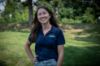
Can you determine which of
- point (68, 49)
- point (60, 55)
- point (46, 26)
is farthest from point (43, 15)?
point (68, 49)

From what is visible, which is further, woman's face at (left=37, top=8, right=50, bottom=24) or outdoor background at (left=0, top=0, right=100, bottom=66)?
outdoor background at (left=0, top=0, right=100, bottom=66)

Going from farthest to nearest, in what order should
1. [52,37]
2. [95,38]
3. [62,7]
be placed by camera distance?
[95,38] → [62,7] → [52,37]

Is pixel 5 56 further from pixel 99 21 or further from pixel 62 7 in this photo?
pixel 99 21

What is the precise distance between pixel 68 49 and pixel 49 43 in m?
3.64

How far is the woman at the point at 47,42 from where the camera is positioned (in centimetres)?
204

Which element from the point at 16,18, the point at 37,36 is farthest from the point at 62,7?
the point at 37,36

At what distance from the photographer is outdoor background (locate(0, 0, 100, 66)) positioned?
17.6 ft

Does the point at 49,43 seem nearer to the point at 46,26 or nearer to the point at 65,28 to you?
the point at 46,26

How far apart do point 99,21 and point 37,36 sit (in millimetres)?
3537

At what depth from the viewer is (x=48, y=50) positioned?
80.7 inches

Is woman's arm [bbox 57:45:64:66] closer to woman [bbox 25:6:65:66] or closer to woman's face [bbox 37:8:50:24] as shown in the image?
woman [bbox 25:6:65:66]

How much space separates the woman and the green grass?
10.8 ft

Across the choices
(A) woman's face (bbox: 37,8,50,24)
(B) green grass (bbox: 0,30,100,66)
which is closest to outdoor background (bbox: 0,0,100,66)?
(B) green grass (bbox: 0,30,100,66)

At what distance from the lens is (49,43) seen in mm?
2039
